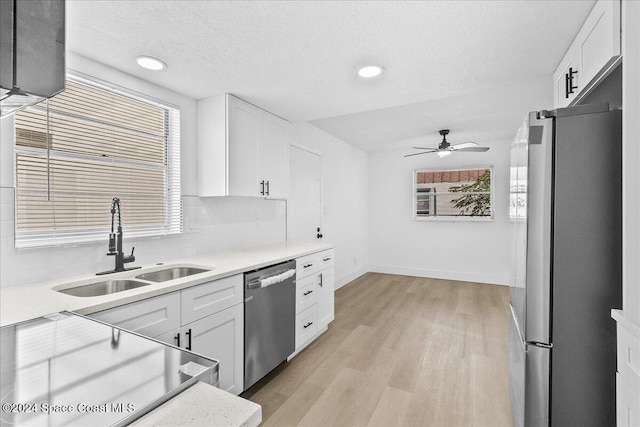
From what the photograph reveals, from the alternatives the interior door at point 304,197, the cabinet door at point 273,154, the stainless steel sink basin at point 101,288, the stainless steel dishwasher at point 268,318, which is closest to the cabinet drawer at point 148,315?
the stainless steel sink basin at point 101,288

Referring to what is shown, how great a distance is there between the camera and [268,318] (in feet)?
7.82

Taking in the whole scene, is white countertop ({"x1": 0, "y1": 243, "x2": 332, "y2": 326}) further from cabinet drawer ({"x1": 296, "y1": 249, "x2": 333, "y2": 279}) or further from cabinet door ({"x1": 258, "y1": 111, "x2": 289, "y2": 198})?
cabinet door ({"x1": 258, "y1": 111, "x2": 289, "y2": 198})

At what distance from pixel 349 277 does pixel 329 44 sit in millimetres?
4138

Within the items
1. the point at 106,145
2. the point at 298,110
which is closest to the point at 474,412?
the point at 298,110

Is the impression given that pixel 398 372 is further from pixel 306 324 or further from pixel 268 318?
pixel 268 318

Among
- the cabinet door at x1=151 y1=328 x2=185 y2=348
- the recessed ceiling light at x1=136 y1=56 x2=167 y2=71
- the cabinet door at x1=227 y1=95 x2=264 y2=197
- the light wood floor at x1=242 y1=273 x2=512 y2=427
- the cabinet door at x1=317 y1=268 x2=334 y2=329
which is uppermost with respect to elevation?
the recessed ceiling light at x1=136 y1=56 x2=167 y2=71

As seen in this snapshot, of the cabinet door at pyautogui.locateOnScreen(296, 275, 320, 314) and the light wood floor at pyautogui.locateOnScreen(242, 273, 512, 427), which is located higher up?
the cabinet door at pyautogui.locateOnScreen(296, 275, 320, 314)

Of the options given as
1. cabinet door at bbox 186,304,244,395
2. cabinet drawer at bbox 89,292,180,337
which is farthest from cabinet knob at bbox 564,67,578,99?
cabinet drawer at bbox 89,292,180,337

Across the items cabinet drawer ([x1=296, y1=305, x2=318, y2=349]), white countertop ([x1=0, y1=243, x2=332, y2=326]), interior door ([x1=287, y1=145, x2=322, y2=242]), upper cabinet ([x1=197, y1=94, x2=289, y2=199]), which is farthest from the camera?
interior door ([x1=287, y1=145, x2=322, y2=242])

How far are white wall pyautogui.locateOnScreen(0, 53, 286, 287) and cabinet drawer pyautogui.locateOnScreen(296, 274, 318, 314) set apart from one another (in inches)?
31.0

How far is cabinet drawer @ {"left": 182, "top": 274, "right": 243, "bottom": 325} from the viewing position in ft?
5.84

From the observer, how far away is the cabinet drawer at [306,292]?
2778 mm

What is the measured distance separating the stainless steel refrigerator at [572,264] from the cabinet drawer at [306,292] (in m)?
1.74

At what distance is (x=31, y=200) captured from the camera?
70.8 inches
